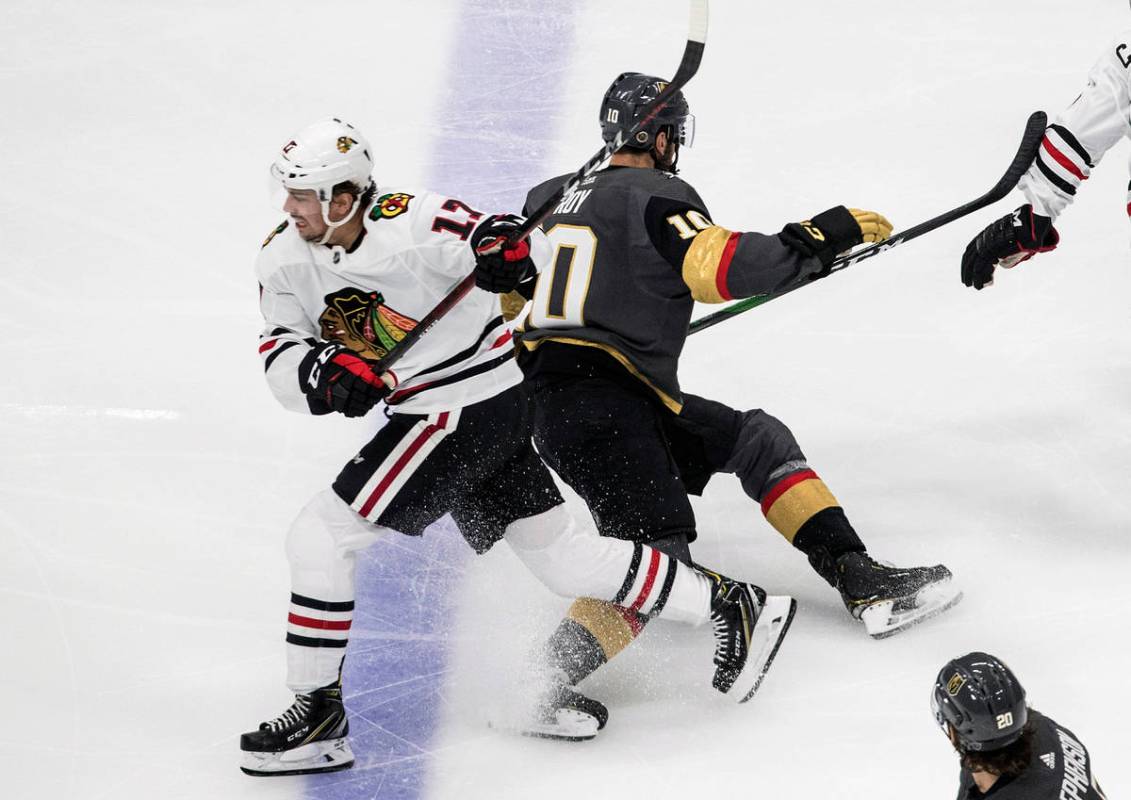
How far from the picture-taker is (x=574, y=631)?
3.13 metres

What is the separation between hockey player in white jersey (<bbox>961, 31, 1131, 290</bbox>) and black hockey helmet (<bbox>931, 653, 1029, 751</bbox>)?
1.77 meters

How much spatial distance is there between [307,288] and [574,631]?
84 centimetres

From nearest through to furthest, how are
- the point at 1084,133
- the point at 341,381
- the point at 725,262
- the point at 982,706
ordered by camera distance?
the point at 982,706 → the point at 341,381 → the point at 725,262 → the point at 1084,133

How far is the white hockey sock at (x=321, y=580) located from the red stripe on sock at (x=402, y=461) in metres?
0.05

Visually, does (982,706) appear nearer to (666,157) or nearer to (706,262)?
(706,262)

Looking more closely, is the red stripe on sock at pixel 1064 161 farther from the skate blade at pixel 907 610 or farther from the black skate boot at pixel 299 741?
the black skate boot at pixel 299 741

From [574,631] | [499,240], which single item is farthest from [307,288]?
[574,631]

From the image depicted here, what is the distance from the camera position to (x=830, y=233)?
125 inches

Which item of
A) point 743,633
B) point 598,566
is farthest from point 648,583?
point 743,633

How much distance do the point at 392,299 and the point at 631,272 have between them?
1.98 ft

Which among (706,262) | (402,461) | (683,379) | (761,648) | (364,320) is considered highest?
(683,379)

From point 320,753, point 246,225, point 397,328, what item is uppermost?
point 246,225

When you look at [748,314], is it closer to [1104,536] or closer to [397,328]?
[1104,536]

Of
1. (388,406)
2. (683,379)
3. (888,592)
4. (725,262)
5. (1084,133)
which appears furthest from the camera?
(683,379)
